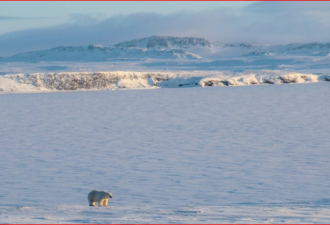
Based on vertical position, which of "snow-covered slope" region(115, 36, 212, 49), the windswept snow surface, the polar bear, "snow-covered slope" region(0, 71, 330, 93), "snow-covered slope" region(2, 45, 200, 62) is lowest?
the polar bear

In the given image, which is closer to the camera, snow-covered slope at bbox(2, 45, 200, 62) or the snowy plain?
the snowy plain

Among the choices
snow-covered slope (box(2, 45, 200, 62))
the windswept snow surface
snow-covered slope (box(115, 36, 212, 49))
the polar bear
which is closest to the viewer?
the windswept snow surface

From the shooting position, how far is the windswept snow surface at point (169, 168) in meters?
6.55

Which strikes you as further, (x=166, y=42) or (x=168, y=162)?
(x=166, y=42)

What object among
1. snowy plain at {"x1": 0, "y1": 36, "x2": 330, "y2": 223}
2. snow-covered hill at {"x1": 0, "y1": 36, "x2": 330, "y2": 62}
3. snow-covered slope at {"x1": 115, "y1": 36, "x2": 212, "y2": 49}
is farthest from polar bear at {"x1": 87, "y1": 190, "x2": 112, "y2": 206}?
snow-covered slope at {"x1": 115, "y1": 36, "x2": 212, "y2": 49}

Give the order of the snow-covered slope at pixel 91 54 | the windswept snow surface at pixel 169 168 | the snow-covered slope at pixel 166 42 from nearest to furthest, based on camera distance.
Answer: the windswept snow surface at pixel 169 168 → the snow-covered slope at pixel 91 54 → the snow-covered slope at pixel 166 42

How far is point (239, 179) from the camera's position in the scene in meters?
8.66

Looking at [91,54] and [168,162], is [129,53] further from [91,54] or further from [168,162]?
[168,162]

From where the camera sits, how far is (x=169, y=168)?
31.5 ft

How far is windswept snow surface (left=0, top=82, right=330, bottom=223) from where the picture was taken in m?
6.55

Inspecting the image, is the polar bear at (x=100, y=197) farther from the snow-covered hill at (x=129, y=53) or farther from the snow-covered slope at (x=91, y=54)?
the snow-covered slope at (x=91, y=54)

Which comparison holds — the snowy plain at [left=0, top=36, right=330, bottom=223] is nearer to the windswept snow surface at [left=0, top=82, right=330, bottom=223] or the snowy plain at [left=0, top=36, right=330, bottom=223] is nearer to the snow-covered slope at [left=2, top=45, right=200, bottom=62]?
the windswept snow surface at [left=0, top=82, right=330, bottom=223]

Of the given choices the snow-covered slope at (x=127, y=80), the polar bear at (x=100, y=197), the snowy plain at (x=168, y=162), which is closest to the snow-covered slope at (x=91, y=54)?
the snow-covered slope at (x=127, y=80)

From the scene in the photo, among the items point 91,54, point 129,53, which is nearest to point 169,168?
point 129,53
